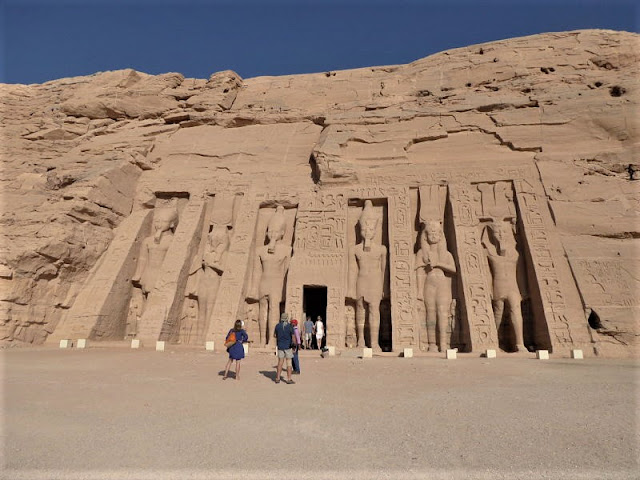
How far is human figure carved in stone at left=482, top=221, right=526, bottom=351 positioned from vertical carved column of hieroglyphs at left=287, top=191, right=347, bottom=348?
357 centimetres

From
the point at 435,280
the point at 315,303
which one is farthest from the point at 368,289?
the point at 315,303

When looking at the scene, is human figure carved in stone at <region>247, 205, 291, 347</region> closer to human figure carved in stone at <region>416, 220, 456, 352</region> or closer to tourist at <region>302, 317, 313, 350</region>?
tourist at <region>302, 317, 313, 350</region>

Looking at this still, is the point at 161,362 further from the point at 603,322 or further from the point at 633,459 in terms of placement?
the point at 603,322

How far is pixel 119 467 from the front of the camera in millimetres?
2918

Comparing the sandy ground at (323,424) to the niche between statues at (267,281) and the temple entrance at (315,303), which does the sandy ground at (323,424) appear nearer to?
the niche between statues at (267,281)

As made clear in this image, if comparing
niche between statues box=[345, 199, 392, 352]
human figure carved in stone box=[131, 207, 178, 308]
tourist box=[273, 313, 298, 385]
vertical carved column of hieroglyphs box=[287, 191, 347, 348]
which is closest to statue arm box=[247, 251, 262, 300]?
vertical carved column of hieroglyphs box=[287, 191, 347, 348]

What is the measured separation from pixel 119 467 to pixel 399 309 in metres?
8.13

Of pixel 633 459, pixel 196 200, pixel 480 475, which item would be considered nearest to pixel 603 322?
pixel 633 459

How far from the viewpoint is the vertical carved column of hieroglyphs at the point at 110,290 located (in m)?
11.0

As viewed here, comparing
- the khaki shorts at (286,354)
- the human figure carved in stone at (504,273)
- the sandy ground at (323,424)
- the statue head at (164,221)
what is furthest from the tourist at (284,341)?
the statue head at (164,221)

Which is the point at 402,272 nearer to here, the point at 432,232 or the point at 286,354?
the point at 432,232

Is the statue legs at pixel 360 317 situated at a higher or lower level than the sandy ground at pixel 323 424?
higher

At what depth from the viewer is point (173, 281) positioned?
38.2 feet

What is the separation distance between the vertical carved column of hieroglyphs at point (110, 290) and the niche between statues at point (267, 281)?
336 cm
